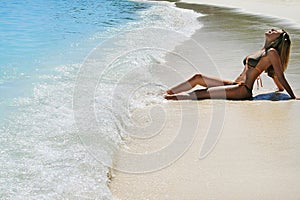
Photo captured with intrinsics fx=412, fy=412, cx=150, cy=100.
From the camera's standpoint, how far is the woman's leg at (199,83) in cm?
618

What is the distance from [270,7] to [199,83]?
16.9 m

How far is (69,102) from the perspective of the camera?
589 cm

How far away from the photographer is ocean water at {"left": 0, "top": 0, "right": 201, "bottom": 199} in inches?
142

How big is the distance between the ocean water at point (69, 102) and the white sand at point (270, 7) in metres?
5.71

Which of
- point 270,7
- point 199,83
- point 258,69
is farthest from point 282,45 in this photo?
point 270,7

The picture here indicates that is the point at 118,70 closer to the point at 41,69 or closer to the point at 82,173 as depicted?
the point at 41,69

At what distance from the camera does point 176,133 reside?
15.5 feet

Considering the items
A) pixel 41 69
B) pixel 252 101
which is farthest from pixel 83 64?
pixel 252 101

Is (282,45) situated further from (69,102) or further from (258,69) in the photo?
(69,102)

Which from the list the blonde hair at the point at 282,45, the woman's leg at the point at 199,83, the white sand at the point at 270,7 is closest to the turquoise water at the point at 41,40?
the woman's leg at the point at 199,83

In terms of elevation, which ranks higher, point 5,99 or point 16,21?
point 5,99

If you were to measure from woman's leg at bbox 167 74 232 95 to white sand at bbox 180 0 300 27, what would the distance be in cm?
955

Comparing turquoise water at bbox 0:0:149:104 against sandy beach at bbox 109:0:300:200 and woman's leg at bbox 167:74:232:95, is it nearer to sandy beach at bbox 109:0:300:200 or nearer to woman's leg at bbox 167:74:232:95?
woman's leg at bbox 167:74:232:95

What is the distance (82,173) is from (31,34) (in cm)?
1162
